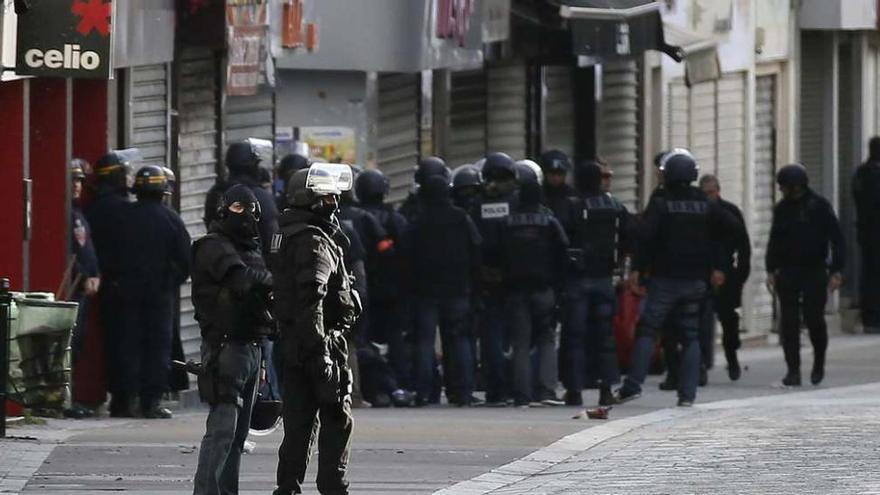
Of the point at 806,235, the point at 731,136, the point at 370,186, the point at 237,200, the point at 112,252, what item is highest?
the point at 731,136

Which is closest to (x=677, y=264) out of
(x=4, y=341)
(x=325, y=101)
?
(x=325, y=101)

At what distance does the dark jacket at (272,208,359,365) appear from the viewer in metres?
12.8

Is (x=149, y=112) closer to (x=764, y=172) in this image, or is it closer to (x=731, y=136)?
(x=731, y=136)

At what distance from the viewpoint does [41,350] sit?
55.1 ft

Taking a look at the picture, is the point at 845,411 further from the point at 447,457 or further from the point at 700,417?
the point at 447,457

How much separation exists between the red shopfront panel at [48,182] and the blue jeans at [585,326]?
416 cm

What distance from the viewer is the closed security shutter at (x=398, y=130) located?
26.2 meters

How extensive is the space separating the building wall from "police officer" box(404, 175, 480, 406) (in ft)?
12.1

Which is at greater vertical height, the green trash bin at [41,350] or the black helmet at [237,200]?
the black helmet at [237,200]

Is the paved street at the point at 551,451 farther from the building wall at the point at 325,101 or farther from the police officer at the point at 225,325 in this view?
the building wall at the point at 325,101

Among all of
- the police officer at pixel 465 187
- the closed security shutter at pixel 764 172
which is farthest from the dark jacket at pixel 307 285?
the closed security shutter at pixel 764 172

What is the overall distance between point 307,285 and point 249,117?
11039 millimetres

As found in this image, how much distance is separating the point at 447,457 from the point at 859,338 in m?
16.8

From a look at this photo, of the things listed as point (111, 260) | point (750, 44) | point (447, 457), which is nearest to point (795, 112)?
point (750, 44)
